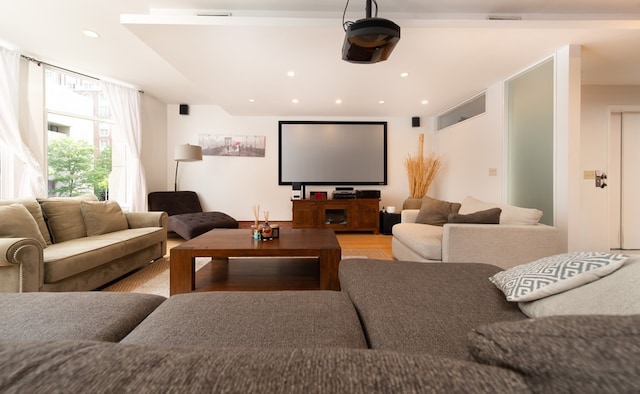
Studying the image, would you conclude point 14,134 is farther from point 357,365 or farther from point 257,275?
point 357,365

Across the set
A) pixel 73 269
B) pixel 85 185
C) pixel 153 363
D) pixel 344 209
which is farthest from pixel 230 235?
pixel 85 185

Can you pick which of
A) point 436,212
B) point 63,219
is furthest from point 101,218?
point 436,212

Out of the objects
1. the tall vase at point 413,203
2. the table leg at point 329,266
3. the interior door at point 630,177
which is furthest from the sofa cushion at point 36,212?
the interior door at point 630,177

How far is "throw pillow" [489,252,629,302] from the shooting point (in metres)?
0.83

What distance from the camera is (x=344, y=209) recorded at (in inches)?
196

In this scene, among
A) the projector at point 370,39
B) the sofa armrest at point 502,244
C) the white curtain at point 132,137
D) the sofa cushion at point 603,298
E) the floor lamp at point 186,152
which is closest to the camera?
the sofa cushion at point 603,298

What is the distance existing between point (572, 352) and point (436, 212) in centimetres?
301

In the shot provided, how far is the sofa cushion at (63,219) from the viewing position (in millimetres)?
2375

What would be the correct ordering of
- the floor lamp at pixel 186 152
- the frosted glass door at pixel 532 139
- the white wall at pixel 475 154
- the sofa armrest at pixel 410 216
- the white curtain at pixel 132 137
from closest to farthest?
the frosted glass door at pixel 532 139, the sofa armrest at pixel 410 216, the white wall at pixel 475 154, the white curtain at pixel 132 137, the floor lamp at pixel 186 152

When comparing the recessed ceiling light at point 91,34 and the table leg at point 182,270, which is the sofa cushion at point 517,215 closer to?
the table leg at point 182,270

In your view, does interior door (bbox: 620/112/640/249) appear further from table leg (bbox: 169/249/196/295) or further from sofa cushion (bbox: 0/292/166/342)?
sofa cushion (bbox: 0/292/166/342)

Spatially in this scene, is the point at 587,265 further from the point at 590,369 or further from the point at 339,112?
the point at 339,112

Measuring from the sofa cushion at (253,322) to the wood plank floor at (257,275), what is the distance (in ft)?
2.51

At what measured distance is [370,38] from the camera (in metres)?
1.82
